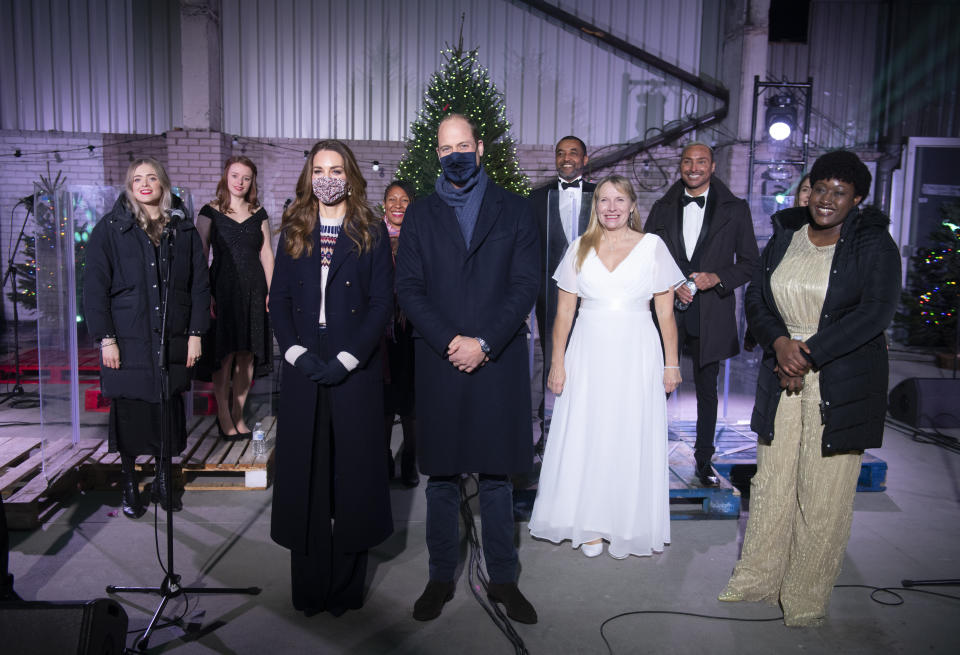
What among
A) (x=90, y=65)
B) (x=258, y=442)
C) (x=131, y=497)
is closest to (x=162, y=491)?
(x=131, y=497)

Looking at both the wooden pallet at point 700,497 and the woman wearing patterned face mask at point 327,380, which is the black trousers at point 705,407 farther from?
the woman wearing patterned face mask at point 327,380

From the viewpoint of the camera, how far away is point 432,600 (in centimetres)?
273

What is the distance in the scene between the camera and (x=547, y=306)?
153 inches

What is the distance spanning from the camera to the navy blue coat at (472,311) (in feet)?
8.63

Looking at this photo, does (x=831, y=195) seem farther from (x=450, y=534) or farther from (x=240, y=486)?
(x=240, y=486)

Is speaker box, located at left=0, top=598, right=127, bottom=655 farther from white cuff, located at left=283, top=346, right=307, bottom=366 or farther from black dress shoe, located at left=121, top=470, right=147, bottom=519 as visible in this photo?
black dress shoe, located at left=121, top=470, right=147, bottom=519

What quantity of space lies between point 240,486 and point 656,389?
2520mm

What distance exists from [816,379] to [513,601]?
A: 1.45m

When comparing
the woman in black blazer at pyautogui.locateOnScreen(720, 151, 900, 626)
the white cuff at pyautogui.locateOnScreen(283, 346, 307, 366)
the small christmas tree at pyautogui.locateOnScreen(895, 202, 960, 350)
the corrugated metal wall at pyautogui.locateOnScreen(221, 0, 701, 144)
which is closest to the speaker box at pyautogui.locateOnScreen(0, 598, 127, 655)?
the white cuff at pyautogui.locateOnScreen(283, 346, 307, 366)

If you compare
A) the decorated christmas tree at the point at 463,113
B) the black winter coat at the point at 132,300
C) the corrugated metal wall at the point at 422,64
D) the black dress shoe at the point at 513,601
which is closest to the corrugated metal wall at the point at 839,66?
the corrugated metal wall at the point at 422,64

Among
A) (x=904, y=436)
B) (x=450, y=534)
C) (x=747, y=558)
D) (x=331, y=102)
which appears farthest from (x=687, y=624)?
(x=331, y=102)

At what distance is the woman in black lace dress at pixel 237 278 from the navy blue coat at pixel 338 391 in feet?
6.23

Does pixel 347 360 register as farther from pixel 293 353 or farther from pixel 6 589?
pixel 6 589

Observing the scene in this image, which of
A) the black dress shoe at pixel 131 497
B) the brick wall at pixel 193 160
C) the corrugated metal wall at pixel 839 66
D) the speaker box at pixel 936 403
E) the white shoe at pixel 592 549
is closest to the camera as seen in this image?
the white shoe at pixel 592 549
